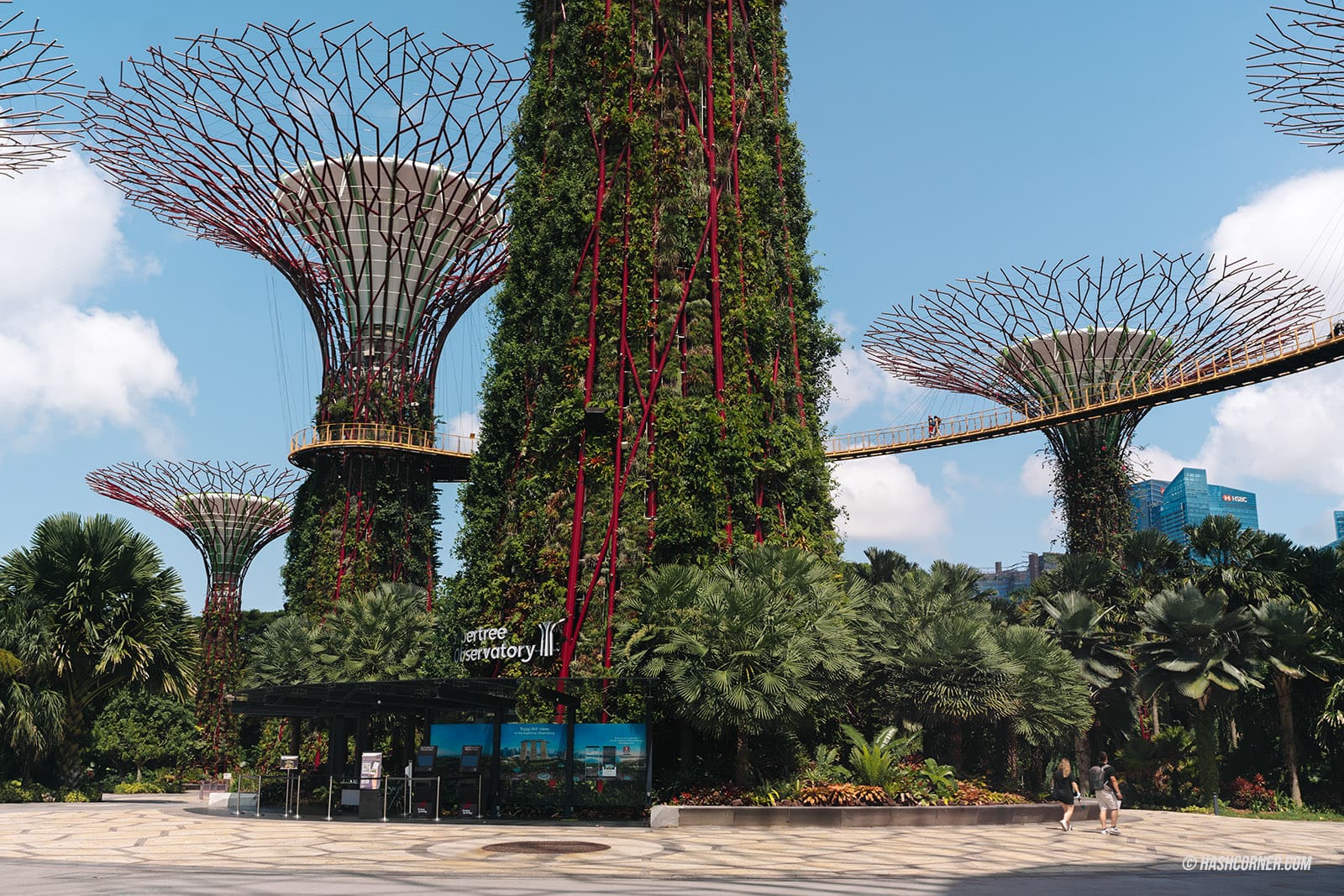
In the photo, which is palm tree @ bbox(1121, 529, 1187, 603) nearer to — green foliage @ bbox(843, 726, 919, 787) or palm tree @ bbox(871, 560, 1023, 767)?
palm tree @ bbox(871, 560, 1023, 767)

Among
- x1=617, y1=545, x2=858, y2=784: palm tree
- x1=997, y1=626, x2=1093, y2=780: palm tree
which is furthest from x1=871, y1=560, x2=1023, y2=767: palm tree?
x1=617, y1=545, x2=858, y2=784: palm tree

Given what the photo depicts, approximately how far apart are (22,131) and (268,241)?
86.9ft

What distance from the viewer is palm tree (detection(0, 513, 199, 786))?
3712cm

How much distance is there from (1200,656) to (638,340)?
66.5 feet

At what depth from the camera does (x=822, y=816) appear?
2416 cm

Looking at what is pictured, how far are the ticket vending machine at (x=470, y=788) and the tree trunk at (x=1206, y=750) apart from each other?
24150mm

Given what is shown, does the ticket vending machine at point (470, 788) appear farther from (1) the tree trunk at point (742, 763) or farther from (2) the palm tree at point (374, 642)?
(2) the palm tree at point (374, 642)

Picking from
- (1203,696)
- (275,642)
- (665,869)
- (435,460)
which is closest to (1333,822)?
(1203,696)

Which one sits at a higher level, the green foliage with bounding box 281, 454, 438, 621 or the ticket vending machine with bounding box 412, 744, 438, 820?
the green foliage with bounding box 281, 454, 438, 621

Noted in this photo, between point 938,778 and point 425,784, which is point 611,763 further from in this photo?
point 938,778

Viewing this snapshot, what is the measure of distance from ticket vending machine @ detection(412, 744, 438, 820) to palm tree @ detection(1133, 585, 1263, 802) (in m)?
23.0

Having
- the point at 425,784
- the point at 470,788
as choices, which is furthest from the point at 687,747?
the point at 425,784

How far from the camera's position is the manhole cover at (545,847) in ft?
59.8

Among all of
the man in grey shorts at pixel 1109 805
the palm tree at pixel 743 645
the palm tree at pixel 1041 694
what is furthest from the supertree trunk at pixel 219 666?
the man in grey shorts at pixel 1109 805
